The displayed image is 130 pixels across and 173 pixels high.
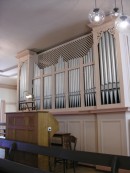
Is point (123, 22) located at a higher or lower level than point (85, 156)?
higher

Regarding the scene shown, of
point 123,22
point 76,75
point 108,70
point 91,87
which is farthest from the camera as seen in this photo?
point 76,75

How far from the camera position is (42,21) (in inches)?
188

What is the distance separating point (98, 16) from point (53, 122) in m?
2.51

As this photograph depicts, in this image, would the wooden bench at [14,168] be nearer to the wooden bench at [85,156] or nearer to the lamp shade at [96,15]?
the wooden bench at [85,156]

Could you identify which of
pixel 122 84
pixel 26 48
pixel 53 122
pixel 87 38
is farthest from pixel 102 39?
pixel 26 48

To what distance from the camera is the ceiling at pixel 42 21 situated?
4.07 meters

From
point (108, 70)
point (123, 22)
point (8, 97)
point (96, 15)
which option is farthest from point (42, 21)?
point (8, 97)

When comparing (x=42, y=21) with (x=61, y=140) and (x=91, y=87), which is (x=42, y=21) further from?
(x=61, y=140)

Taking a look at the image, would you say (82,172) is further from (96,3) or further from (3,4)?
(3,4)

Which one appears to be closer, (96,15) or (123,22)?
(96,15)

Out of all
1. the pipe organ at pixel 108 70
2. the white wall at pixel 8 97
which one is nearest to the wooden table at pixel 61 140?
the pipe organ at pixel 108 70

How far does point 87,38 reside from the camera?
534 cm

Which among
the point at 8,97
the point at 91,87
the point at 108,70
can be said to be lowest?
the point at 91,87

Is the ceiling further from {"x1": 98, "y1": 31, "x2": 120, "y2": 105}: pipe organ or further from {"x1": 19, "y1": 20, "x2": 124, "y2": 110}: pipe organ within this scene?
{"x1": 98, "y1": 31, "x2": 120, "y2": 105}: pipe organ
